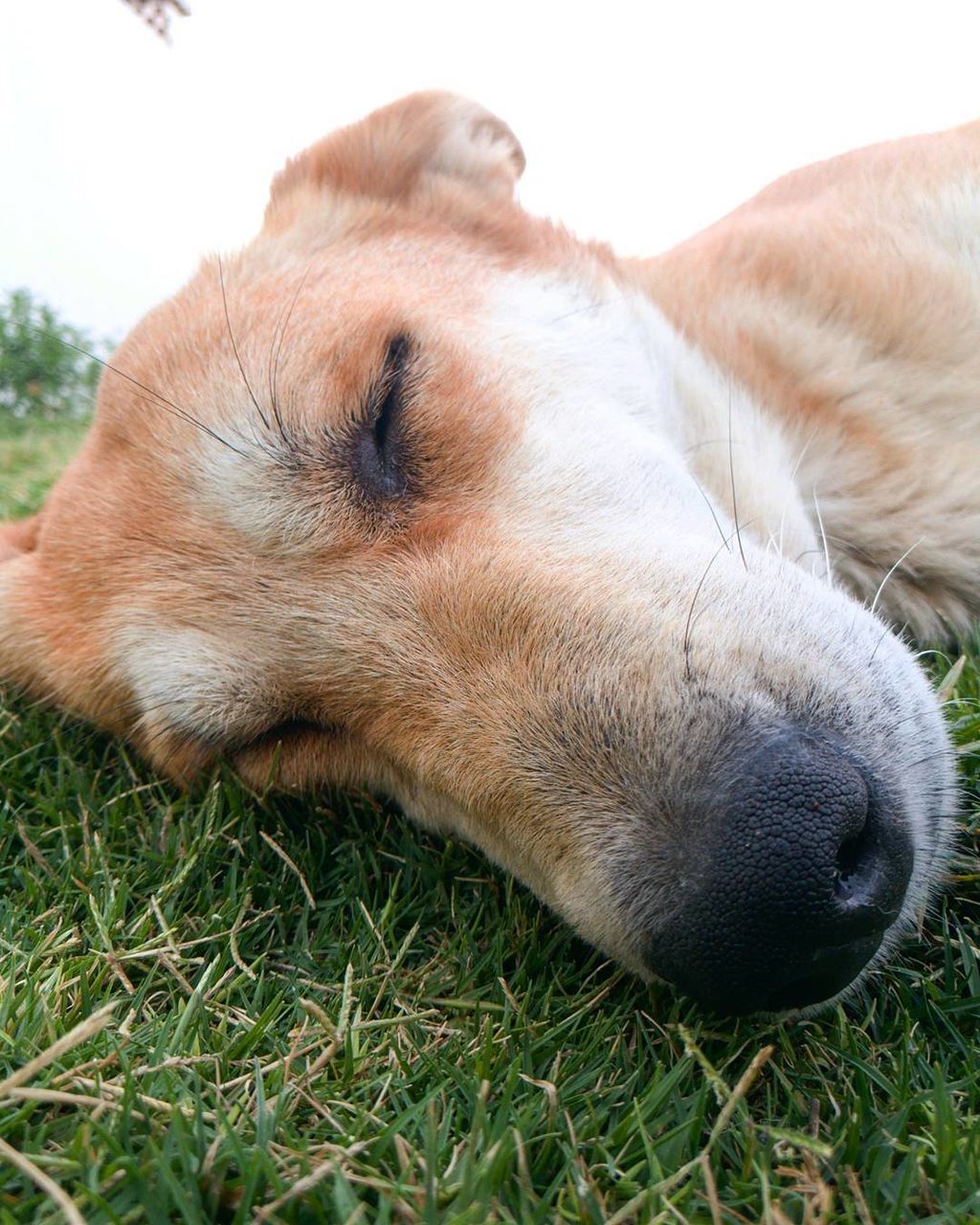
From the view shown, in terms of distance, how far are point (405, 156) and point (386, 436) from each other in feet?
4.34

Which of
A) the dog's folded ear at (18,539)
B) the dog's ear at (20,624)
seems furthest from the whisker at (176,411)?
the dog's folded ear at (18,539)

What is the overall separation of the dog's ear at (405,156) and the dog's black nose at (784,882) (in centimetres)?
224

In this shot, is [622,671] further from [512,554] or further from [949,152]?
[949,152]

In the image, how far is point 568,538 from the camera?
184 cm

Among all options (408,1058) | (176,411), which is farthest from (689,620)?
(176,411)

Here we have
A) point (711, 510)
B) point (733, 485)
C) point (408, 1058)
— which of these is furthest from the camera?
point (733, 485)

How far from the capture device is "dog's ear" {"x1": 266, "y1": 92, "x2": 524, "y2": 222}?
288cm

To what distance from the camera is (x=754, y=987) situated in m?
1.28

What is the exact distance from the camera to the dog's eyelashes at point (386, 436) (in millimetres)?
2021

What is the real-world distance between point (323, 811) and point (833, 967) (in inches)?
49.3

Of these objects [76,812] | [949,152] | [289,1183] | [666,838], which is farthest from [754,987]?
[949,152]

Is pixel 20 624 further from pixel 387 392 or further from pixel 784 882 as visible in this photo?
pixel 784 882

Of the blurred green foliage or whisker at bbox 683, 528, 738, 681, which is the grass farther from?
the blurred green foliage

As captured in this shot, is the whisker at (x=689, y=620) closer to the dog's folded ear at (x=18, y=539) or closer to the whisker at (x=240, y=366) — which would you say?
the whisker at (x=240, y=366)
